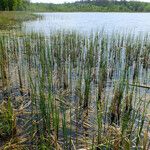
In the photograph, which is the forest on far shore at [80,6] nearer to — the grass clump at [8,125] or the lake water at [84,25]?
the lake water at [84,25]

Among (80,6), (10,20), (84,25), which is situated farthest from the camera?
(80,6)

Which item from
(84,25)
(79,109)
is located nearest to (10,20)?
(84,25)

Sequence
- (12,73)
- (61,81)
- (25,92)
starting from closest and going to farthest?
(25,92) → (61,81) → (12,73)

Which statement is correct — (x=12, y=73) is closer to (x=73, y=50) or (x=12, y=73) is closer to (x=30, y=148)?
(x=73, y=50)

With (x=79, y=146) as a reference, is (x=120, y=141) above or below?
above

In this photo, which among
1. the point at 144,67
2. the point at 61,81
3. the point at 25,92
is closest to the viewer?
the point at 25,92

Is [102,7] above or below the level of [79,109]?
below

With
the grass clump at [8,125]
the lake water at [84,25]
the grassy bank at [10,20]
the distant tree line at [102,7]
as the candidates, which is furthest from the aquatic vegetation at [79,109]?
the distant tree line at [102,7]

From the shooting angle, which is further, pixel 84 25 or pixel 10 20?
pixel 84 25

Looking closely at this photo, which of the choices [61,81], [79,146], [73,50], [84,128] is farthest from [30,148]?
[73,50]

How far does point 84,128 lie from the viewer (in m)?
5.64

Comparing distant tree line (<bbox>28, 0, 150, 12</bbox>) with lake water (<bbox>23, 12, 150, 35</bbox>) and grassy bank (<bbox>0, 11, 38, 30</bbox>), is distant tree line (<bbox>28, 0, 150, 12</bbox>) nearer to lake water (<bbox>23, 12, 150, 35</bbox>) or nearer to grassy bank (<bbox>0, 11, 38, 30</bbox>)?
lake water (<bbox>23, 12, 150, 35</bbox>)

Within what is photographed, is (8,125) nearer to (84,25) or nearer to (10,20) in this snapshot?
(10,20)

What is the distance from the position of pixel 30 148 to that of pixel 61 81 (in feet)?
11.0
